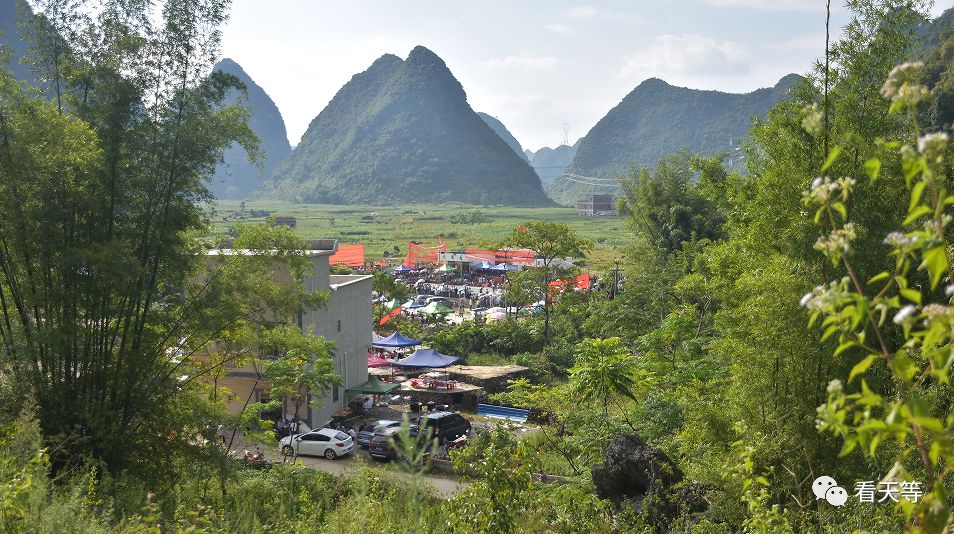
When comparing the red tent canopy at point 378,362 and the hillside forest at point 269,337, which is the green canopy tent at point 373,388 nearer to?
the red tent canopy at point 378,362

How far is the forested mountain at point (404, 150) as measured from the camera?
130750mm

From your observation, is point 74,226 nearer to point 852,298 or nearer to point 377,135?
point 852,298

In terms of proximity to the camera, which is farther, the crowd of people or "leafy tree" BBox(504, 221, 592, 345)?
the crowd of people

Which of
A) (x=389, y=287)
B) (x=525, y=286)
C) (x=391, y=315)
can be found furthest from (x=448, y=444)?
(x=389, y=287)

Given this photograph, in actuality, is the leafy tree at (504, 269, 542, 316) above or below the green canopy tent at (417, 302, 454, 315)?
above

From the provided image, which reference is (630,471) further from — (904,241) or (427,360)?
(427,360)

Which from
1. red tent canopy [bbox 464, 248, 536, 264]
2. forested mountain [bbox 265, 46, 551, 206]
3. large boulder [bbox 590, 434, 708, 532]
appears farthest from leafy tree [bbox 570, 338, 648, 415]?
forested mountain [bbox 265, 46, 551, 206]

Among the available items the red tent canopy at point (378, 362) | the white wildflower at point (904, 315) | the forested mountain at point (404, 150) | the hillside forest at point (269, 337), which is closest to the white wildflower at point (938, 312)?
the white wildflower at point (904, 315)

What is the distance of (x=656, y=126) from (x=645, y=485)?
7076 inches

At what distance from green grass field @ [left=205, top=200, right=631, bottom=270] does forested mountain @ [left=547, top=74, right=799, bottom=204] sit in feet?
187

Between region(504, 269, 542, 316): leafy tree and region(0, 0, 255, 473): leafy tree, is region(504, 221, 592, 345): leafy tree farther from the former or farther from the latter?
region(0, 0, 255, 473): leafy tree

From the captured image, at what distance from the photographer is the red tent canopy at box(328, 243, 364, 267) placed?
Answer: 127 feet

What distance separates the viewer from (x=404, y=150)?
141125mm

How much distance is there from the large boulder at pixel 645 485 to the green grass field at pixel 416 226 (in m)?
39.1
